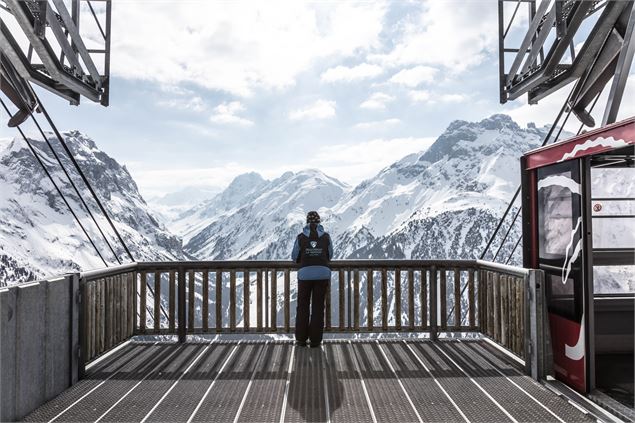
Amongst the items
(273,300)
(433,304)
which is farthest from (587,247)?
(273,300)

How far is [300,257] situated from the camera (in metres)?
6.31

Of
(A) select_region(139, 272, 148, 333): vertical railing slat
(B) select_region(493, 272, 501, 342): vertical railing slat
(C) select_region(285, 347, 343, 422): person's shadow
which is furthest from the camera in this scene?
(A) select_region(139, 272, 148, 333): vertical railing slat

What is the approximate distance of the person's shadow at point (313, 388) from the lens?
4.26m

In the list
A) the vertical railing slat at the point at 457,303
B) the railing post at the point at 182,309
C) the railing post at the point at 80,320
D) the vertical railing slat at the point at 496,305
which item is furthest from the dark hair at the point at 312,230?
the railing post at the point at 80,320

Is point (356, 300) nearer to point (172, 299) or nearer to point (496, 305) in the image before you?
point (496, 305)

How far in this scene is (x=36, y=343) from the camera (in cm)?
441

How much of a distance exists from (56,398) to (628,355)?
21.6 ft

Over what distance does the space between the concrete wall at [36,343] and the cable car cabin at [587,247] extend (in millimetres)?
5184

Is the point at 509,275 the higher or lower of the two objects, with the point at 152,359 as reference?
higher

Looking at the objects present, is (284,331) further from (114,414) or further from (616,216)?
(616,216)

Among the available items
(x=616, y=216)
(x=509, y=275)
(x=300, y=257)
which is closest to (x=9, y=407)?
(x=300, y=257)

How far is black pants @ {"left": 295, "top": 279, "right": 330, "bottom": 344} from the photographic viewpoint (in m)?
6.29

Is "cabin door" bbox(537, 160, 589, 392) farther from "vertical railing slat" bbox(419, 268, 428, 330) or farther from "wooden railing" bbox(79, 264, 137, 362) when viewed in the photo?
"wooden railing" bbox(79, 264, 137, 362)

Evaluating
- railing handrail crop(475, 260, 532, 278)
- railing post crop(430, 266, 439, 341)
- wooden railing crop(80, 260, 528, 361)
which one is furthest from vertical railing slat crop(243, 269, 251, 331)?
railing handrail crop(475, 260, 532, 278)
